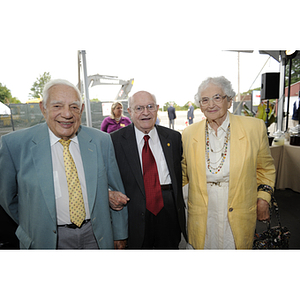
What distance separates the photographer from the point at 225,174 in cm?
145

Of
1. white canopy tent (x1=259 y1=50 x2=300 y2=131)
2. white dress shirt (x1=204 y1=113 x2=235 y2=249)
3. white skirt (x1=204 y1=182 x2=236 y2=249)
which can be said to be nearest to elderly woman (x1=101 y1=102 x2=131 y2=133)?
white dress shirt (x1=204 y1=113 x2=235 y2=249)

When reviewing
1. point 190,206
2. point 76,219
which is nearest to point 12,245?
point 76,219

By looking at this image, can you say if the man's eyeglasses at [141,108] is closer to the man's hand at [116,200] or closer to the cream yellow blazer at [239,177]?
the cream yellow blazer at [239,177]

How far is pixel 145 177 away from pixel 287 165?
354cm

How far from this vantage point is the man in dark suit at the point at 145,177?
4.90 ft

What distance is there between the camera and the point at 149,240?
157cm

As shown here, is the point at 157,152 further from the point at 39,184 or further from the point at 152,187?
the point at 39,184

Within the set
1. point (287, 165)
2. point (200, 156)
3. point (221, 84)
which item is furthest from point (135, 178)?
point (287, 165)

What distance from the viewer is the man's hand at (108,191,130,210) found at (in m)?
1.30

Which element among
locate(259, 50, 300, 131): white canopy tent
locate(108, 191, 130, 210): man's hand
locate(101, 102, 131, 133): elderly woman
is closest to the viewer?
locate(108, 191, 130, 210): man's hand

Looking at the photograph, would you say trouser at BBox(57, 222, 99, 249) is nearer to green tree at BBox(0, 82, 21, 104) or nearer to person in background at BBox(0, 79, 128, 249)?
person in background at BBox(0, 79, 128, 249)

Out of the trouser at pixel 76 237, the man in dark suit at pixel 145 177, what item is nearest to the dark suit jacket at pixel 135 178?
the man in dark suit at pixel 145 177

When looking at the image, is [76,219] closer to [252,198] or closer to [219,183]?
[219,183]

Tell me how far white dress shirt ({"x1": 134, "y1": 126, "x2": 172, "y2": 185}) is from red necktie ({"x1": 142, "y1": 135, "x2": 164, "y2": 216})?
0.05 metres
